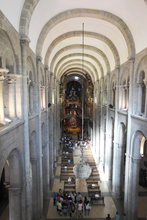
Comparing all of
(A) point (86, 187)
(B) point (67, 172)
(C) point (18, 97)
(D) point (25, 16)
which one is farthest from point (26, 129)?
(B) point (67, 172)

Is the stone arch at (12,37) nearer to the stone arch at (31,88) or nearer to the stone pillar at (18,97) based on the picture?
the stone pillar at (18,97)

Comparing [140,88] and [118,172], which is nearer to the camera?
[140,88]

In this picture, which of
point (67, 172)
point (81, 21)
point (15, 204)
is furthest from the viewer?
point (67, 172)

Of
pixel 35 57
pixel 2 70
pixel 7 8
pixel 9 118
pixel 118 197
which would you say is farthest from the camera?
pixel 118 197

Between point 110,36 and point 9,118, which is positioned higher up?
point 110,36

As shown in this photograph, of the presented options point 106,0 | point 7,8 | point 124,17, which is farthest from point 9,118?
point 124,17

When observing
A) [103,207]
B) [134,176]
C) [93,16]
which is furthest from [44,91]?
[103,207]

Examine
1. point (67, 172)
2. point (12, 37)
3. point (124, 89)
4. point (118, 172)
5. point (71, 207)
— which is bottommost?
point (67, 172)

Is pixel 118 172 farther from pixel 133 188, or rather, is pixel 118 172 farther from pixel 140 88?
pixel 140 88

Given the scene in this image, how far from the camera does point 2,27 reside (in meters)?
5.10

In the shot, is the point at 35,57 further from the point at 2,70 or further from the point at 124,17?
the point at 124,17

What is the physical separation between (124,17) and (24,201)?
385 inches

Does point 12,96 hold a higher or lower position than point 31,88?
lower

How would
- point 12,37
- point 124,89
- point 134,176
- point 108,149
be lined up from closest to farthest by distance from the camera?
point 12,37 < point 134,176 < point 124,89 < point 108,149
